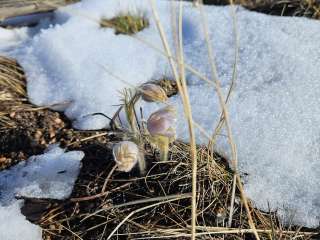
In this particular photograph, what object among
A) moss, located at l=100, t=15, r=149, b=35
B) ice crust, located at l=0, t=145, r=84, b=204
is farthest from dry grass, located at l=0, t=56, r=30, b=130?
moss, located at l=100, t=15, r=149, b=35

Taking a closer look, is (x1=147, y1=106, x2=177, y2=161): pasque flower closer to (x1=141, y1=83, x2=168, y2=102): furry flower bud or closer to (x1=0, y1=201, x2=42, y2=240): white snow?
(x1=141, y1=83, x2=168, y2=102): furry flower bud

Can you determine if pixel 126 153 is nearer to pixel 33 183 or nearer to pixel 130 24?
pixel 33 183

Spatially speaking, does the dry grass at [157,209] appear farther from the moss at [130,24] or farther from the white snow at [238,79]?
the moss at [130,24]

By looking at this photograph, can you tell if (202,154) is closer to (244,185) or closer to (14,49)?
(244,185)

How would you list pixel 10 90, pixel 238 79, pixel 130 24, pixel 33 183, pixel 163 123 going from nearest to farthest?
pixel 163 123 < pixel 33 183 < pixel 238 79 < pixel 10 90 < pixel 130 24

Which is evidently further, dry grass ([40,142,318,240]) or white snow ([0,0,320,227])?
white snow ([0,0,320,227])

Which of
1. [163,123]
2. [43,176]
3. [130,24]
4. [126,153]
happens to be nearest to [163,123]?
[163,123]

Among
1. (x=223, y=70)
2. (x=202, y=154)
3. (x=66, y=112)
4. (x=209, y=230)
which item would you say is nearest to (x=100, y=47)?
(x=66, y=112)
